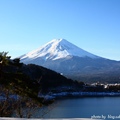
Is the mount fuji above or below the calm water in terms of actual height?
above

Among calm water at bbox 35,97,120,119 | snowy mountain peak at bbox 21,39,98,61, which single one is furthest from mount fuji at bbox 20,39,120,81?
calm water at bbox 35,97,120,119

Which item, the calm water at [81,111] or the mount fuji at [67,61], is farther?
the mount fuji at [67,61]

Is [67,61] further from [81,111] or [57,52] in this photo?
[81,111]

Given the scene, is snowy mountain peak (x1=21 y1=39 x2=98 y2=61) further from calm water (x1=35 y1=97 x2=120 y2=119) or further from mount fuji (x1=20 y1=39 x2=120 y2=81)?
calm water (x1=35 y1=97 x2=120 y2=119)

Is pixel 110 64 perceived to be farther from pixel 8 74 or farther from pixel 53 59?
pixel 8 74

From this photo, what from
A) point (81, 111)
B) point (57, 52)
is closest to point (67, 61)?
point (57, 52)

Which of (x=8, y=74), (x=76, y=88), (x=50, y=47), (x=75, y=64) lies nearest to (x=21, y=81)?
(x=8, y=74)

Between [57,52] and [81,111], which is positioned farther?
[57,52]

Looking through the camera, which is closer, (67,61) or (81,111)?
(81,111)

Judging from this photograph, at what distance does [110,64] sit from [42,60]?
30893mm

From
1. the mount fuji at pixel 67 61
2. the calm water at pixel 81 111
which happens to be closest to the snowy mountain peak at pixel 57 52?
the mount fuji at pixel 67 61

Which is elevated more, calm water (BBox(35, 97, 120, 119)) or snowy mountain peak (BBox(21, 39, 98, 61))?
snowy mountain peak (BBox(21, 39, 98, 61))

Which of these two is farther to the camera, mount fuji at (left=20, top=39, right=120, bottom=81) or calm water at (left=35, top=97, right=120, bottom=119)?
mount fuji at (left=20, top=39, right=120, bottom=81)

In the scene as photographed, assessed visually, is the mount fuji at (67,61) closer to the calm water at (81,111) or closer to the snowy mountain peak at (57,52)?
the snowy mountain peak at (57,52)
